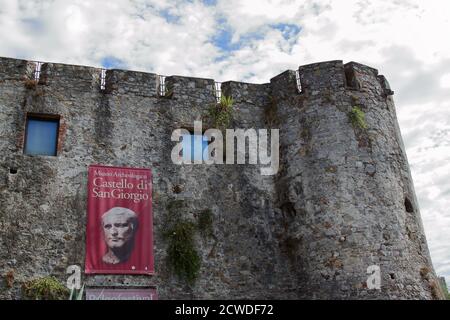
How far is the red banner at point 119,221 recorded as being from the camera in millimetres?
12328

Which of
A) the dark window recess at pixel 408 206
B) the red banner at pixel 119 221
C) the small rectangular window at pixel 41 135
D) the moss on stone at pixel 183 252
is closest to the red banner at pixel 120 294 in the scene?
the red banner at pixel 119 221

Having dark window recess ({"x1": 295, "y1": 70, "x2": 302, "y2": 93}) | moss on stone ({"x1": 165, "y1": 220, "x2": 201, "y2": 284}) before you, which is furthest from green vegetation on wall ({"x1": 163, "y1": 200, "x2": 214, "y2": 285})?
dark window recess ({"x1": 295, "y1": 70, "x2": 302, "y2": 93})

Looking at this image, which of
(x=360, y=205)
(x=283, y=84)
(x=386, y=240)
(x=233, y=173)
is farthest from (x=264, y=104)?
(x=386, y=240)

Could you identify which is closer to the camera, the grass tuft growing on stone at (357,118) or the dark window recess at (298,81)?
the grass tuft growing on stone at (357,118)

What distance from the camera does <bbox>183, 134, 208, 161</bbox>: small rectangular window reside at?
1411 cm

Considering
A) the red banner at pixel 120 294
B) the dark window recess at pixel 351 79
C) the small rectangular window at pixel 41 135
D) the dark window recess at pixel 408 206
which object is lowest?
the red banner at pixel 120 294

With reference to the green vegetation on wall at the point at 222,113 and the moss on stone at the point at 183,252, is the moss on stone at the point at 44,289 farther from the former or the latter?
the green vegetation on wall at the point at 222,113

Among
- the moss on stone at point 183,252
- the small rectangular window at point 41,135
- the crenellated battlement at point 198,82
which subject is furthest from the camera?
the crenellated battlement at point 198,82

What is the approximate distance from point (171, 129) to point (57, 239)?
3925 millimetres

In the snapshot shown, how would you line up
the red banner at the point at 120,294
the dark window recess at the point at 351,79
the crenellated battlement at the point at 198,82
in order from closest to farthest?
the red banner at the point at 120,294 < the crenellated battlement at the point at 198,82 < the dark window recess at the point at 351,79

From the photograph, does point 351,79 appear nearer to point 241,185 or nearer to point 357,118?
point 357,118

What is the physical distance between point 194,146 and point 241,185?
1544 millimetres

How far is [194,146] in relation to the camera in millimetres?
14273

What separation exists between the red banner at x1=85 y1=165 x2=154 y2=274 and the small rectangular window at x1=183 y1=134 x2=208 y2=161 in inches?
45.5
